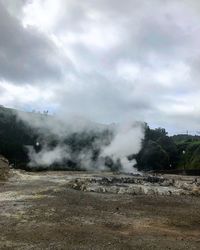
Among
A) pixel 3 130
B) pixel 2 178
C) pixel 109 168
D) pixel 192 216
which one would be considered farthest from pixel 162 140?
pixel 192 216

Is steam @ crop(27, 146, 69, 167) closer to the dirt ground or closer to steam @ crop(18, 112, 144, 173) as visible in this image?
steam @ crop(18, 112, 144, 173)

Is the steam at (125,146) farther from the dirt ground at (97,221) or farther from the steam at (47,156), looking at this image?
the dirt ground at (97,221)

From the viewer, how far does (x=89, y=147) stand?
346ft

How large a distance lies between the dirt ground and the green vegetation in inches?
2418

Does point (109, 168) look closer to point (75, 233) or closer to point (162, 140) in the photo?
point (162, 140)

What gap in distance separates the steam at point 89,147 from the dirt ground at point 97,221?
6025cm

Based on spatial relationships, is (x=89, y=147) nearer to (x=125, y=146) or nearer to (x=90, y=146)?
(x=90, y=146)

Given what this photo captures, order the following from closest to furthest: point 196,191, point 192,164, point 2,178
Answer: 1. point 196,191
2. point 2,178
3. point 192,164

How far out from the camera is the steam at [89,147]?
318ft

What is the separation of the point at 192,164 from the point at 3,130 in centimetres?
4731

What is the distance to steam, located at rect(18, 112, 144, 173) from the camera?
9700cm

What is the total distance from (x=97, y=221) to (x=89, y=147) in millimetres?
80847

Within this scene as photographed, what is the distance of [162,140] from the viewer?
11081cm

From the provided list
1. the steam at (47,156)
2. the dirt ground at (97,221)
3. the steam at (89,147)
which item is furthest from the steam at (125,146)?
the dirt ground at (97,221)
